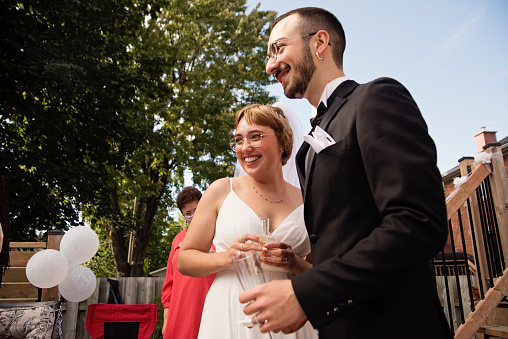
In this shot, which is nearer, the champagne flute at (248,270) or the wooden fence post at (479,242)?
the champagne flute at (248,270)

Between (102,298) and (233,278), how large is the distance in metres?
8.35

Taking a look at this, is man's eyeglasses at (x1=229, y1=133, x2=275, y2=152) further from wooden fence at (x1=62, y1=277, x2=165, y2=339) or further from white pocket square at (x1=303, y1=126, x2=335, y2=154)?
wooden fence at (x1=62, y1=277, x2=165, y2=339)

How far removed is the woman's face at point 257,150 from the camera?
7.54ft

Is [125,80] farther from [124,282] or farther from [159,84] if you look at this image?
[124,282]

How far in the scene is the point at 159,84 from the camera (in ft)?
40.0

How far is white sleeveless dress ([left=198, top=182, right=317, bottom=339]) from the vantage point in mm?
2000

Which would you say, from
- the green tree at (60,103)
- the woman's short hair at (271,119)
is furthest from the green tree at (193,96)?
the woman's short hair at (271,119)

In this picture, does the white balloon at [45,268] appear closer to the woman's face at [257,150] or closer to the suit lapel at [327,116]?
the woman's face at [257,150]

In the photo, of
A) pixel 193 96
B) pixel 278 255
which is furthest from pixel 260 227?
pixel 193 96

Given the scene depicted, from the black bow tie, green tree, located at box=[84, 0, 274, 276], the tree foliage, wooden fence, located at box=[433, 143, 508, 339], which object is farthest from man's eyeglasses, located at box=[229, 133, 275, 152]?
green tree, located at box=[84, 0, 274, 276]

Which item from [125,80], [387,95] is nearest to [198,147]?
[125,80]

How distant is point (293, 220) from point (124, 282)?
29.5ft

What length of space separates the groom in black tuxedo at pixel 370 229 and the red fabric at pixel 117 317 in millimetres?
5847

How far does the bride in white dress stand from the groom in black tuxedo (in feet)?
2.22
